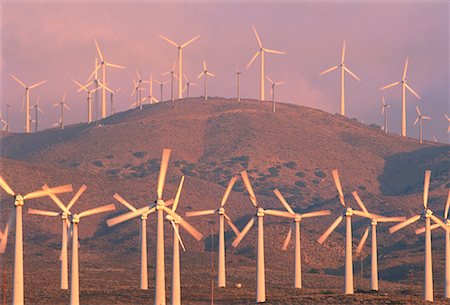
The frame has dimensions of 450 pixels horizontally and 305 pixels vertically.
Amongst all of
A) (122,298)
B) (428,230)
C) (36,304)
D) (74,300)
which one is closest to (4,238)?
(74,300)

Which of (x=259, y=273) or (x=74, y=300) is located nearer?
(x=74, y=300)

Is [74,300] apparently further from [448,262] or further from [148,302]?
[448,262]

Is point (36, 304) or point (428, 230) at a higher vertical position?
point (428, 230)

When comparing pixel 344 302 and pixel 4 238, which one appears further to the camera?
pixel 344 302

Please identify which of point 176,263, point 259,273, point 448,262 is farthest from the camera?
point 448,262

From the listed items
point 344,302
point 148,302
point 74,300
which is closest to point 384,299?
point 344,302

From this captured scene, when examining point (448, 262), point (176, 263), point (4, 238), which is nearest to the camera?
point (4, 238)

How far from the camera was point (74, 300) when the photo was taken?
516ft

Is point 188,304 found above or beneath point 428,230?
beneath

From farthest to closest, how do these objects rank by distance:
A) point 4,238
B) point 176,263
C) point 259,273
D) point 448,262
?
point 448,262 < point 259,273 < point 176,263 < point 4,238

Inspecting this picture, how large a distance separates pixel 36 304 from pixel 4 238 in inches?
1768

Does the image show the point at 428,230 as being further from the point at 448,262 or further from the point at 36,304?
the point at 36,304

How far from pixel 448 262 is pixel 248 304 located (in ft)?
113

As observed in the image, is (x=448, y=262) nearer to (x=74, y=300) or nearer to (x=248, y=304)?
(x=248, y=304)
